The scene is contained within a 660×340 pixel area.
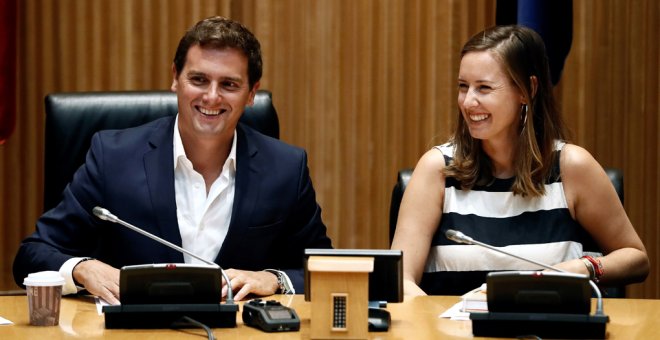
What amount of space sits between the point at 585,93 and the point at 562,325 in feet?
7.56

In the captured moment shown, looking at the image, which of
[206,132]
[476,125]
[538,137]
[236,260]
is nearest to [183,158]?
[206,132]

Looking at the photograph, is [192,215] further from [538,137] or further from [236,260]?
[538,137]

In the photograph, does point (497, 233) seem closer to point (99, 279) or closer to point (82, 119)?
point (99, 279)

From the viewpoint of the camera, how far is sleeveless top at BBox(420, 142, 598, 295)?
268cm

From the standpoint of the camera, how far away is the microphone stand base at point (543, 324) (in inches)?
76.5

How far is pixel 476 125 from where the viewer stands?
107 inches

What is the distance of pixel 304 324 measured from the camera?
205 centimetres

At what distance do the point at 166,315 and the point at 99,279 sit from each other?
0.33 m

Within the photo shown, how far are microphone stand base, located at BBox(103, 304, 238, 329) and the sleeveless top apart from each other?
0.87 metres

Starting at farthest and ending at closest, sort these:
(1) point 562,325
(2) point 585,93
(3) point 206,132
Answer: (2) point 585,93, (3) point 206,132, (1) point 562,325

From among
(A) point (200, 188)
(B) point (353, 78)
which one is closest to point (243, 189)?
(A) point (200, 188)

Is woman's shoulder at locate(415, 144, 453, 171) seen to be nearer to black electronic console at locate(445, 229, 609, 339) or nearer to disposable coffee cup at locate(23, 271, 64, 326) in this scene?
black electronic console at locate(445, 229, 609, 339)

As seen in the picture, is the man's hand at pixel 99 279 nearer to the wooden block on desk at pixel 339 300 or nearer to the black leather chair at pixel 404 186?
the wooden block on desk at pixel 339 300

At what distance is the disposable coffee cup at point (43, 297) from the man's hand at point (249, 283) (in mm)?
393
